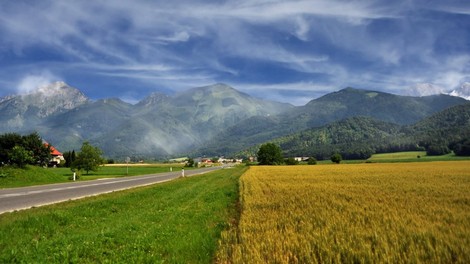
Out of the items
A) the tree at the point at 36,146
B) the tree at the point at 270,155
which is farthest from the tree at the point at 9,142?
the tree at the point at 270,155

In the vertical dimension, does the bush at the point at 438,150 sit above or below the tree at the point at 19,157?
below

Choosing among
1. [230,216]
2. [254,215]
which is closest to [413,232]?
[254,215]

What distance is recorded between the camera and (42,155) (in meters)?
102

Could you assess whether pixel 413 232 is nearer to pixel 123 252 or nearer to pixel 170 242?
pixel 170 242

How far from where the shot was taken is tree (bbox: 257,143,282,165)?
15650 centimetres

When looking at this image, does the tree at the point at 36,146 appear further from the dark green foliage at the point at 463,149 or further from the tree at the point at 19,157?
the dark green foliage at the point at 463,149

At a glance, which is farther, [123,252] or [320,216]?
[320,216]

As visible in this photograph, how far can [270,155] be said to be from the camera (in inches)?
6166

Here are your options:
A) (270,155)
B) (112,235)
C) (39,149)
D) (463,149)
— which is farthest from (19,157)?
(463,149)

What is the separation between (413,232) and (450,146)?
211570mm

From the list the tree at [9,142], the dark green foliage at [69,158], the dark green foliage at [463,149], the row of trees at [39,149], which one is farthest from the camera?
the dark green foliage at [463,149]

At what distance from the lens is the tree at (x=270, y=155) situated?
15650 centimetres

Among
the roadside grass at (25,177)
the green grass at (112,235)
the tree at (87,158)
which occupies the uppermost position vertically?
the tree at (87,158)

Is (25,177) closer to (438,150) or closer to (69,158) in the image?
(69,158)
